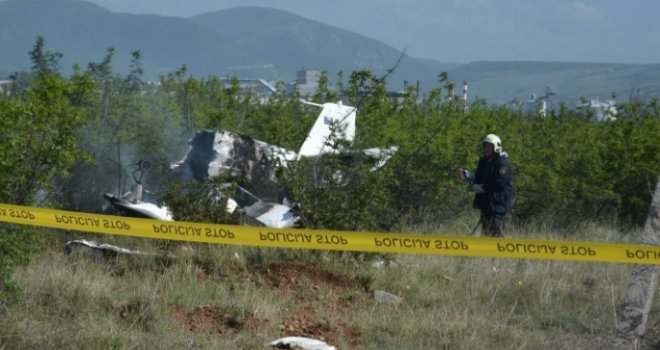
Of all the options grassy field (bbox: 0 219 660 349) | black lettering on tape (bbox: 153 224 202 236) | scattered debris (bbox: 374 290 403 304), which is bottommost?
scattered debris (bbox: 374 290 403 304)

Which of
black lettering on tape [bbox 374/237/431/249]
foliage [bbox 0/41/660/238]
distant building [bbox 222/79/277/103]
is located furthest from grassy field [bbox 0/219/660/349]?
distant building [bbox 222/79/277/103]

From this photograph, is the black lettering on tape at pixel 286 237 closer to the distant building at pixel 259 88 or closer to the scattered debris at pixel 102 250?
the scattered debris at pixel 102 250

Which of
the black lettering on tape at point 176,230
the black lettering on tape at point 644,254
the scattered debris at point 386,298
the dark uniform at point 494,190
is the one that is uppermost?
the black lettering on tape at point 644,254

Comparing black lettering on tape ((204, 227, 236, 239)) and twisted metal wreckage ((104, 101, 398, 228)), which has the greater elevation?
black lettering on tape ((204, 227, 236, 239))

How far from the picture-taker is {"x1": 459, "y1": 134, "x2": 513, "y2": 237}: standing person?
13.1m

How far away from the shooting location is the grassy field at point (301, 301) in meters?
8.15

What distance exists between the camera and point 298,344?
25.9 feet

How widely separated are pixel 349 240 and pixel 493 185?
563 centimetres

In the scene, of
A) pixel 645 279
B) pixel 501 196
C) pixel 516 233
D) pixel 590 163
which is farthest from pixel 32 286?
pixel 590 163

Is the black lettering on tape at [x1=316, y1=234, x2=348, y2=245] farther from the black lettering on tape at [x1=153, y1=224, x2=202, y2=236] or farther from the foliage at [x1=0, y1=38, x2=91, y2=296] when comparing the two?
the foliage at [x1=0, y1=38, x2=91, y2=296]

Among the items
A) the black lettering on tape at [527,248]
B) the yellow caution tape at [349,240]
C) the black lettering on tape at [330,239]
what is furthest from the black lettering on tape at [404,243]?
the black lettering on tape at [527,248]

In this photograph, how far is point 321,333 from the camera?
8.46 meters

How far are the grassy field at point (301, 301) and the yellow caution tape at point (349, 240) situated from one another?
68 cm

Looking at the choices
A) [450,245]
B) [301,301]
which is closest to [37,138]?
[301,301]
